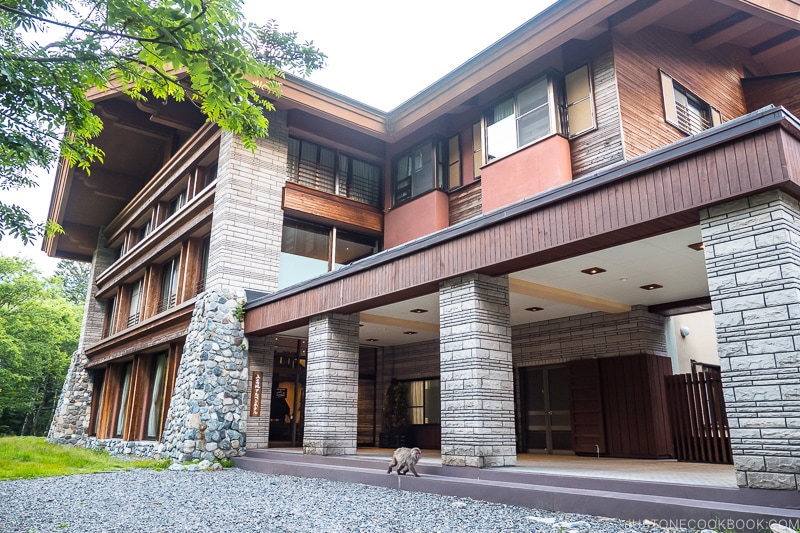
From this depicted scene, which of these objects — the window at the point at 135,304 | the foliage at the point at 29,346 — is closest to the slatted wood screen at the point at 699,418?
the window at the point at 135,304

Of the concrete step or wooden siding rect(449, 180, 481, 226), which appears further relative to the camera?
wooden siding rect(449, 180, 481, 226)

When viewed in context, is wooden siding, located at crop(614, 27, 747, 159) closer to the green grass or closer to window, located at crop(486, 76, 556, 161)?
window, located at crop(486, 76, 556, 161)

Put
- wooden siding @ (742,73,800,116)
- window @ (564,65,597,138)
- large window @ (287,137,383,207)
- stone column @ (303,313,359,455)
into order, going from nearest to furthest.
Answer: stone column @ (303,313,359,455) → window @ (564,65,597,138) → wooden siding @ (742,73,800,116) → large window @ (287,137,383,207)

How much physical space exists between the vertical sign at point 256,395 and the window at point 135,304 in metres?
7.98

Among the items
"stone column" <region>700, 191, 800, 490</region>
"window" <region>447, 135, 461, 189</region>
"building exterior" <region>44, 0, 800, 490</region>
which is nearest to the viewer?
"stone column" <region>700, 191, 800, 490</region>

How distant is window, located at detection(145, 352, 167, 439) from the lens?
1669 cm

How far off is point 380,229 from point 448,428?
29.1 ft

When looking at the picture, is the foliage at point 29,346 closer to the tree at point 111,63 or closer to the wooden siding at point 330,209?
the wooden siding at point 330,209

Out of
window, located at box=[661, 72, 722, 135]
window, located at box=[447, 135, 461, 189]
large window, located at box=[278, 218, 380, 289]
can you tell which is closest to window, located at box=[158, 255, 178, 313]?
large window, located at box=[278, 218, 380, 289]

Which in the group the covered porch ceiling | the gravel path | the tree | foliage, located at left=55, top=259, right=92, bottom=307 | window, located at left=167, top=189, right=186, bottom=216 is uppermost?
foliage, located at left=55, top=259, right=92, bottom=307

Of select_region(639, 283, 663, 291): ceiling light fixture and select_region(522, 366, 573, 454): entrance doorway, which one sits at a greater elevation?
select_region(639, 283, 663, 291): ceiling light fixture

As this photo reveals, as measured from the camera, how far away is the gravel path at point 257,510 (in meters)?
5.52

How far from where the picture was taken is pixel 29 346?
30469 millimetres

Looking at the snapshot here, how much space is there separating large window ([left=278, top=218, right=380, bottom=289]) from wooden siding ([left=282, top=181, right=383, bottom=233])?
0.33 meters
